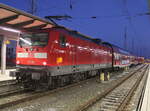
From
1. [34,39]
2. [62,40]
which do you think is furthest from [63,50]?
[34,39]

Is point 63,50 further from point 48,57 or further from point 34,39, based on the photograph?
point 34,39

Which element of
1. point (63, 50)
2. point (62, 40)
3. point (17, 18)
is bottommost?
point (63, 50)

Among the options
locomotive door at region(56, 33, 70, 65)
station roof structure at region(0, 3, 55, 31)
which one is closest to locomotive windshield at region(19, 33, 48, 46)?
station roof structure at region(0, 3, 55, 31)

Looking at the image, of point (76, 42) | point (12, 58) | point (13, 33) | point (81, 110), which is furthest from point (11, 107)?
point (12, 58)

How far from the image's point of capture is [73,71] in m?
10.5

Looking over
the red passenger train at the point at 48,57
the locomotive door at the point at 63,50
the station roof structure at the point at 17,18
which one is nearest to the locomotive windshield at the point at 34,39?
the red passenger train at the point at 48,57

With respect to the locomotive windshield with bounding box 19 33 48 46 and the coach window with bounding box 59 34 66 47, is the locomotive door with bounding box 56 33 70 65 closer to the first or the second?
the coach window with bounding box 59 34 66 47

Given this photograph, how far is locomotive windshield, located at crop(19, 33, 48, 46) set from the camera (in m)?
8.51

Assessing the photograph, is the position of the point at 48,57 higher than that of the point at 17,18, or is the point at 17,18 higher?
the point at 17,18

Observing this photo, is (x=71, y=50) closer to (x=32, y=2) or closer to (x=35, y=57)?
(x=35, y=57)

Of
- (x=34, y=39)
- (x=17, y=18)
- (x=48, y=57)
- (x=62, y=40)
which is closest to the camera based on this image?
(x=48, y=57)

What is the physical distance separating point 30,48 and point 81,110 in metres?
4.61

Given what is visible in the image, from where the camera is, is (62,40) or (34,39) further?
(62,40)

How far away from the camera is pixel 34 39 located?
8805mm
